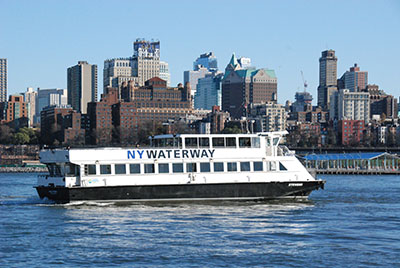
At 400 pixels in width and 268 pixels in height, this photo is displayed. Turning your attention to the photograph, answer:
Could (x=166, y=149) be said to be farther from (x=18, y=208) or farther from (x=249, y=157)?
(x=18, y=208)

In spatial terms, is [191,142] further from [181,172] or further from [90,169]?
[90,169]

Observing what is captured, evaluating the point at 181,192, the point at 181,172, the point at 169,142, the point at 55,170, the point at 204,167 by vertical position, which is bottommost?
the point at 181,192

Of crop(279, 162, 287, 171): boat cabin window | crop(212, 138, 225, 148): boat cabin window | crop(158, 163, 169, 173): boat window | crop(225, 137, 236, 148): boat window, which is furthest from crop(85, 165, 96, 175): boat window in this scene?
crop(279, 162, 287, 171): boat cabin window

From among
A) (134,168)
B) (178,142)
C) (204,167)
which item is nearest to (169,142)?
(178,142)

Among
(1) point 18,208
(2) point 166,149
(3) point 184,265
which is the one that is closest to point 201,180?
(2) point 166,149

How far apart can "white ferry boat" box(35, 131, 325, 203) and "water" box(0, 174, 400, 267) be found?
3.00ft

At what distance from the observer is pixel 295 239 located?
3922 cm

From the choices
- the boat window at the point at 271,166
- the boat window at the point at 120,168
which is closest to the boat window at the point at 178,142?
the boat window at the point at 120,168

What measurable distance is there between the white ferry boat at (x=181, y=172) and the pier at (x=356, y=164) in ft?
334

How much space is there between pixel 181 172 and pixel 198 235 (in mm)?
13261

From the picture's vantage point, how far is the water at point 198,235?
3400 cm

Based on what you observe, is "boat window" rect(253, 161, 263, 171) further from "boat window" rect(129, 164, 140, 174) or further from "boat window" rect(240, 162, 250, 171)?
"boat window" rect(129, 164, 140, 174)

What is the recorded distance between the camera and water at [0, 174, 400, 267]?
3400 centimetres

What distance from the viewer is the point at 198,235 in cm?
3984
